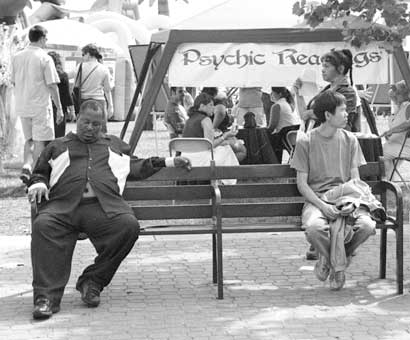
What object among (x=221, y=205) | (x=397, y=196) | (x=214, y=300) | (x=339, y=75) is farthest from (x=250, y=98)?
(x=214, y=300)

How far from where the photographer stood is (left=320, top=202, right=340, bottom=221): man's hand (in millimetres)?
6453

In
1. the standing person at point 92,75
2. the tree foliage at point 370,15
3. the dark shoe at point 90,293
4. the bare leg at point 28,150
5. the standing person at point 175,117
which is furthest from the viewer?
the standing person at point 92,75

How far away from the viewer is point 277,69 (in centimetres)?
1157

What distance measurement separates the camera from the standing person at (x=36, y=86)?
11688mm

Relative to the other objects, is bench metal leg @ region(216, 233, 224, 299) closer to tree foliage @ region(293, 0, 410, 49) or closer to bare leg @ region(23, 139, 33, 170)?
tree foliage @ region(293, 0, 410, 49)

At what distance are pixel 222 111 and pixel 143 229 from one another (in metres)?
5.94

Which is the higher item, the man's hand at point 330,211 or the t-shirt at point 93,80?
the t-shirt at point 93,80

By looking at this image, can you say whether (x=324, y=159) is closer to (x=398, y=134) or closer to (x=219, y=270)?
(x=219, y=270)

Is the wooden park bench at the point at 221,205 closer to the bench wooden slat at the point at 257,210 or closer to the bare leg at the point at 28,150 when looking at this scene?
the bench wooden slat at the point at 257,210

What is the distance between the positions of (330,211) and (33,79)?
20.2ft

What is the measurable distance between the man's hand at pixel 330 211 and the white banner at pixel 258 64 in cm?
498

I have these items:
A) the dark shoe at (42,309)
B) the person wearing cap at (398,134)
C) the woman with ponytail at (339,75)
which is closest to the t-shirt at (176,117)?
the person wearing cap at (398,134)

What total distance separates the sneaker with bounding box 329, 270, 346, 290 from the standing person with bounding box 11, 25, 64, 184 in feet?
19.9

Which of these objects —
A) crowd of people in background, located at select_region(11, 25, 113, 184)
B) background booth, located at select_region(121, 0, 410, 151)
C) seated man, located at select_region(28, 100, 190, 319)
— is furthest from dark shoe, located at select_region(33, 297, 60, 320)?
crowd of people in background, located at select_region(11, 25, 113, 184)
